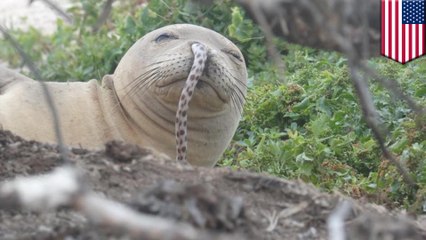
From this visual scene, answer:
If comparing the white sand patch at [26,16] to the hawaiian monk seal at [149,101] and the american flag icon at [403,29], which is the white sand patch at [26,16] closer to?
the hawaiian monk seal at [149,101]

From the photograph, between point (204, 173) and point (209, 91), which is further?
Result: point (209, 91)

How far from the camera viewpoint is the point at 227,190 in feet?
14.3

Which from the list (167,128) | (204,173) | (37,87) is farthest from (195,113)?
(204,173)

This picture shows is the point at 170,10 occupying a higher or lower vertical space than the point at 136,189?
higher

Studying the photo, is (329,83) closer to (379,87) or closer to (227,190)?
(379,87)

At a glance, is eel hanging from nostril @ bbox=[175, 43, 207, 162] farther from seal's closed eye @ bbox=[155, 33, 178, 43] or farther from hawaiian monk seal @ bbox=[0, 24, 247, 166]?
seal's closed eye @ bbox=[155, 33, 178, 43]

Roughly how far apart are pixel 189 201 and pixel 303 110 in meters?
4.42

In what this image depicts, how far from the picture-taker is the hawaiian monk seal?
6496mm

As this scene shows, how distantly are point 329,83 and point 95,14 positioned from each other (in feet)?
11.4

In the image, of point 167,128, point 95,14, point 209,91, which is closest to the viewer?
point 209,91

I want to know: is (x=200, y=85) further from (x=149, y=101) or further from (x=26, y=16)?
(x=26, y=16)

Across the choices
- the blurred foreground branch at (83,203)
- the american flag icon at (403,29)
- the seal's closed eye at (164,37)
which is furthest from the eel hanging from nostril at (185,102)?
the blurred foreground branch at (83,203)

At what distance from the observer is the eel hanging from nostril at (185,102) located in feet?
20.6

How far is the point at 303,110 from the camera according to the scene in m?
7.59
